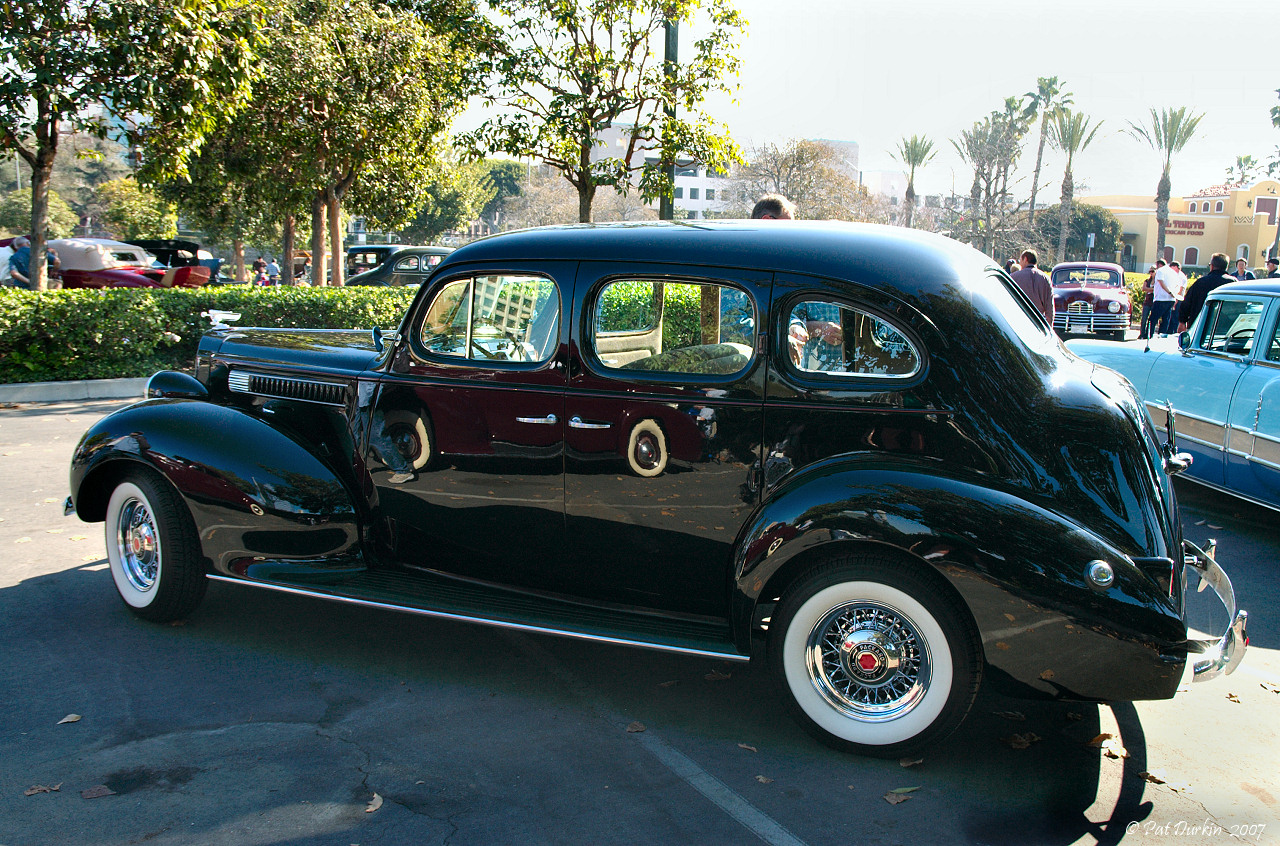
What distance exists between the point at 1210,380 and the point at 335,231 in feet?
52.7

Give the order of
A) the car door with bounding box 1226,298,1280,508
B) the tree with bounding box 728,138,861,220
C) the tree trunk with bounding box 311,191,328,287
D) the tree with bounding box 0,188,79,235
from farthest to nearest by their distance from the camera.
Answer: the tree with bounding box 0,188,79,235, the tree with bounding box 728,138,861,220, the tree trunk with bounding box 311,191,328,287, the car door with bounding box 1226,298,1280,508

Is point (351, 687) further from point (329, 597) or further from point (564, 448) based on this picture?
point (564, 448)

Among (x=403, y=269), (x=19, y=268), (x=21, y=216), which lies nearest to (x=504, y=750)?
(x=403, y=269)

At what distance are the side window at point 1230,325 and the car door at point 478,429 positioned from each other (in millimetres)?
5200

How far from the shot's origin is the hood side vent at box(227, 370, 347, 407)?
14.5 feet

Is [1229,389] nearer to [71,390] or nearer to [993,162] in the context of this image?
[71,390]

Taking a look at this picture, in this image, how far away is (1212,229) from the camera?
69062 mm

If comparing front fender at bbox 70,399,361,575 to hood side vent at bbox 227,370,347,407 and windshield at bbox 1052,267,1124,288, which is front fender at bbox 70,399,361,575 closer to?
hood side vent at bbox 227,370,347,407

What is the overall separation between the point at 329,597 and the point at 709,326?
6.61ft

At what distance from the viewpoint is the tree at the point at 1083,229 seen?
60.8m

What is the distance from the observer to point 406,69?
50.3ft

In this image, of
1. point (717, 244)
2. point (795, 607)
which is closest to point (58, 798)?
point (795, 607)

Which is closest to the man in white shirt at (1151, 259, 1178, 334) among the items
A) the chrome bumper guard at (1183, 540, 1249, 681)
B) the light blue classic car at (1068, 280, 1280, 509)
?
the light blue classic car at (1068, 280, 1280, 509)

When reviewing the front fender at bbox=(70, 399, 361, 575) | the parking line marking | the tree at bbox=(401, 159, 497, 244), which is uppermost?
the tree at bbox=(401, 159, 497, 244)
